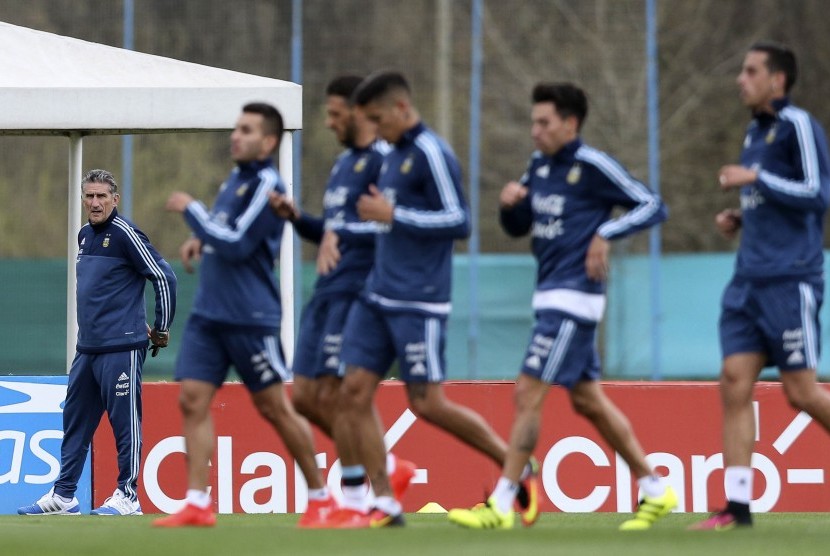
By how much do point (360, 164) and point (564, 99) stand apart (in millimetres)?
1117

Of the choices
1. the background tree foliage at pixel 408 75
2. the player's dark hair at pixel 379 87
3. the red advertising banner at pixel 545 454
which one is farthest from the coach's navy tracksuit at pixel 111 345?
the background tree foliage at pixel 408 75

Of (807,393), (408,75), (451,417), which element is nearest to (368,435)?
(451,417)

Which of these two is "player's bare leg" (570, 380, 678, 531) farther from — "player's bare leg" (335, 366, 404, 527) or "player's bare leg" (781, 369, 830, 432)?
"player's bare leg" (335, 366, 404, 527)

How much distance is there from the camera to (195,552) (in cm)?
664

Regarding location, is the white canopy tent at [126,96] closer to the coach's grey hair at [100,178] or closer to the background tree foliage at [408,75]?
the coach's grey hair at [100,178]

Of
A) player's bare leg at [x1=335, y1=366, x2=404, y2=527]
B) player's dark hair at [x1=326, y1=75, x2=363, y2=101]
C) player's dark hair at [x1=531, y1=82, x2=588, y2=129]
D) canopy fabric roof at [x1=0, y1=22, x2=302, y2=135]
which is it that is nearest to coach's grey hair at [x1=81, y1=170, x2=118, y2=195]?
canopy fabric roof at [x1=0, y1=22, x2=302, y2=135]

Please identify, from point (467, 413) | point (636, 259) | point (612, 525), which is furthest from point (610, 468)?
point (636, 259)

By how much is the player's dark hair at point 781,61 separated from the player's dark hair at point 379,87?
1.69 metres

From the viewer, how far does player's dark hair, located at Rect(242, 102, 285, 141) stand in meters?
8.29

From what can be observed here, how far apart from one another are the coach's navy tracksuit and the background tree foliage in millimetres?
15505

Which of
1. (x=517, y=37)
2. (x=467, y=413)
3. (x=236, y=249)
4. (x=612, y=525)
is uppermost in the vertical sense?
(x=517, y=37)

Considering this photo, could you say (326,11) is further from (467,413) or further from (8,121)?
(467,413)

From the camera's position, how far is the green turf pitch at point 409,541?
6.70 meters

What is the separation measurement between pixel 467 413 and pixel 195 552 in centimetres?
214
